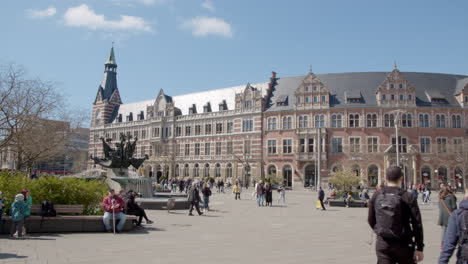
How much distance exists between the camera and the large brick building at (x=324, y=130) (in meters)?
50.3

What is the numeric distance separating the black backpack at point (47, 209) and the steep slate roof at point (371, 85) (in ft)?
153

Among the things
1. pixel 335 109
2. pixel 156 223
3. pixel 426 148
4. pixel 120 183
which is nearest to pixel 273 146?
pixel 335 109

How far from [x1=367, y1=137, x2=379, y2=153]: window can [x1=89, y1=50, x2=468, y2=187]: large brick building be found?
5.2 inches

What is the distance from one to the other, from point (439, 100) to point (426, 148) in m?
7.60

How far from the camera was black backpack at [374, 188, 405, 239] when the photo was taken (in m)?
4.52

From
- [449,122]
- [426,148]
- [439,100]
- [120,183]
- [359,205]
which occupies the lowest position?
[359,205]

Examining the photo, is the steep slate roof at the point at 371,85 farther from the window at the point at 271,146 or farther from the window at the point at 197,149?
the window at the point at 197,149

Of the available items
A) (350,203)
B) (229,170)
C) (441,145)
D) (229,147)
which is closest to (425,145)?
(441,145)

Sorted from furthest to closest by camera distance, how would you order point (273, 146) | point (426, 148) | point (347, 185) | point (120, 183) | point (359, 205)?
1. point (273, 146)
2. point (426, 148)
3. point (347, 185)
4. point (359, 205)
5. point (120, 183)

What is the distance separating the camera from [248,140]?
58.6 m

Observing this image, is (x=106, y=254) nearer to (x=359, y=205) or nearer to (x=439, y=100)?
(x=359, y=205)

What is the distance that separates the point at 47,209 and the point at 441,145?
49.9 m

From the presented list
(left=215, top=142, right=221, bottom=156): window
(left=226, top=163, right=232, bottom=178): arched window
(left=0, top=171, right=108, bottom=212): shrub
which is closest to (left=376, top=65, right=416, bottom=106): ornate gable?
(left=226, top=163, right=232, bottom=178): arched window

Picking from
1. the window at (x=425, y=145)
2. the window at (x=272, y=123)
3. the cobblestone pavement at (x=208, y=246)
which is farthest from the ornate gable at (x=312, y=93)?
the cobblestone pavement at (x=208, y=246)
